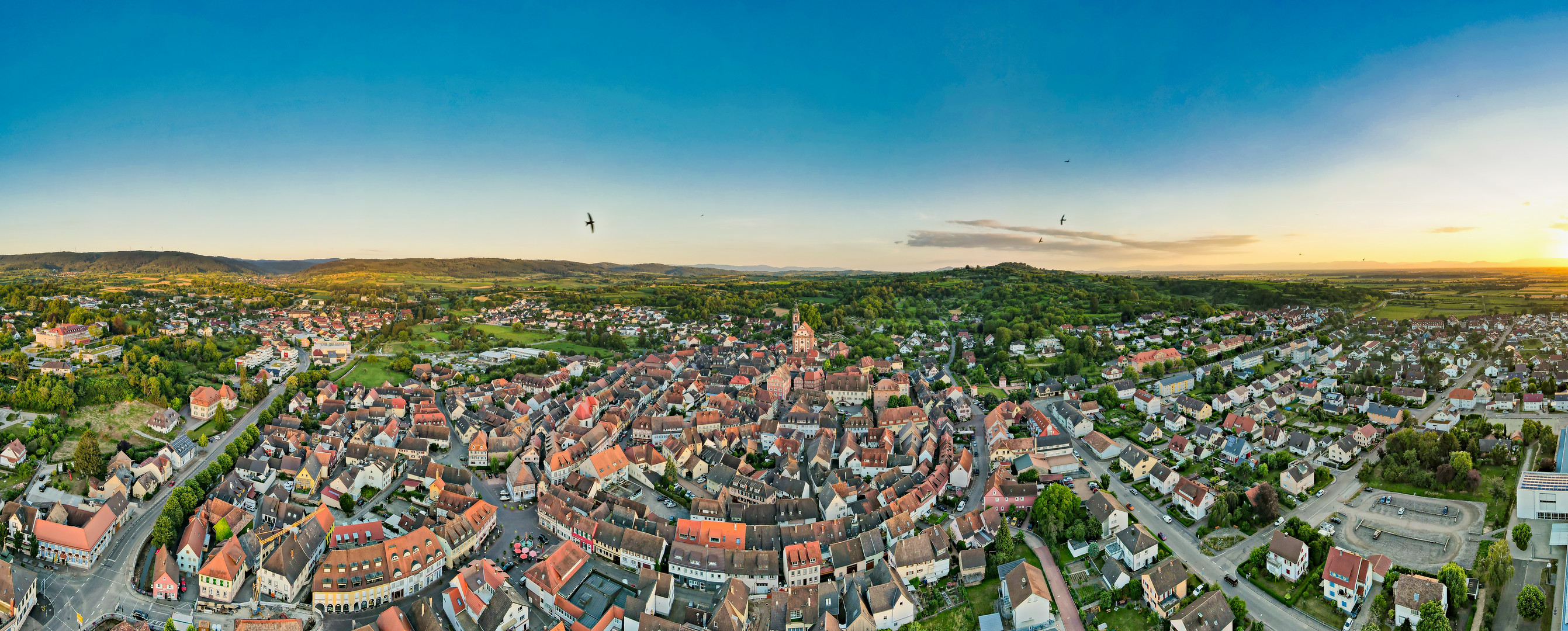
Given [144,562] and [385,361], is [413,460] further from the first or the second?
[385,361]

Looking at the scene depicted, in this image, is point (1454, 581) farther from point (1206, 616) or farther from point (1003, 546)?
point (1003, 546)

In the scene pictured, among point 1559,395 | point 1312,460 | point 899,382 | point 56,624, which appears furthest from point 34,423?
point 1559,395

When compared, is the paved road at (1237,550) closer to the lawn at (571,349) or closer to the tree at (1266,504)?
the tree at (1266,504)

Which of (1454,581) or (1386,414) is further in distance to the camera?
(1386,414)

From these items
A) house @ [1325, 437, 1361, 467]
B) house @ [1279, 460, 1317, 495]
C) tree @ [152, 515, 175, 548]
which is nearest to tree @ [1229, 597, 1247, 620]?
house @ [1279, 460, 1317, 495]

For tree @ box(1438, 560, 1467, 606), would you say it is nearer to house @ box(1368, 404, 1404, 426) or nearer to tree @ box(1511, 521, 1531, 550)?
tree @ box(1511, 521, 1531, 550)

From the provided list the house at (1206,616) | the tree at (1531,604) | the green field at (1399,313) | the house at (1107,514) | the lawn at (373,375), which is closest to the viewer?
the tree at (1531,604)

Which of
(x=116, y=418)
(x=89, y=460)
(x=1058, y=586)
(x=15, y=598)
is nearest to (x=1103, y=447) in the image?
(x=1058, y=586)

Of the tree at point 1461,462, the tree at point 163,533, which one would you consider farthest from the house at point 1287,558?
the tree at point 163,533
